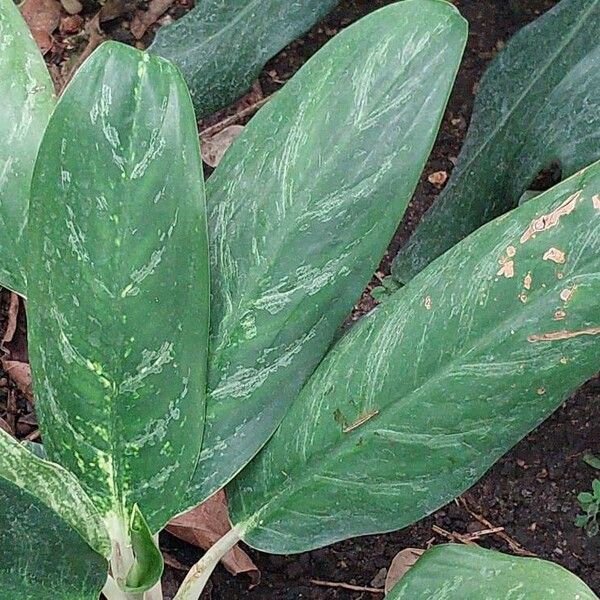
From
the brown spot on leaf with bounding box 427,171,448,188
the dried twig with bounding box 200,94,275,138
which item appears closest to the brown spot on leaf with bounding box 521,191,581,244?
the brown spot on leaf with bounding box 427,171,448,188

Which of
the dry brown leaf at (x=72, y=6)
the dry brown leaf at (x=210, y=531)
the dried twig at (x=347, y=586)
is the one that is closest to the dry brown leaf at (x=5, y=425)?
the dry brown leaf at (x=210, y=531)

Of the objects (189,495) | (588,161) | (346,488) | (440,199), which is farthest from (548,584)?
(440,199)

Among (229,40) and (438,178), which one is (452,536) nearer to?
(438,178)

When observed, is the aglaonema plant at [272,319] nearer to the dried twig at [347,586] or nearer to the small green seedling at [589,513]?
the dried twig at [347,586]

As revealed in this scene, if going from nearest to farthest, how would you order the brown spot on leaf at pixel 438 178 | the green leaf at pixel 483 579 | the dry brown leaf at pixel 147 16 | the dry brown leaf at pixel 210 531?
the green leaf at pixel 483 579 → the dry brown leaf at pixel 210 531 → the brown spot on leaf at pixel 438 178 → the dry brown leaf at pixel 147 16

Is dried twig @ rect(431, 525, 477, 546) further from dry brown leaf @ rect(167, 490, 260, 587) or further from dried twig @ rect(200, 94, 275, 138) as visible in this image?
dried twig @ rect(200, 94, 275, 138)

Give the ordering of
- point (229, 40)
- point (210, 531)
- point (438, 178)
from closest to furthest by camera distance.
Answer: point (210, 531), point (229, 40), point (438, 178)

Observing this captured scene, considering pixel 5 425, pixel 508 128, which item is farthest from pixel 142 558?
pixel 508 128

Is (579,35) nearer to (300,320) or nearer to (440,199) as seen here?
(440,199)
